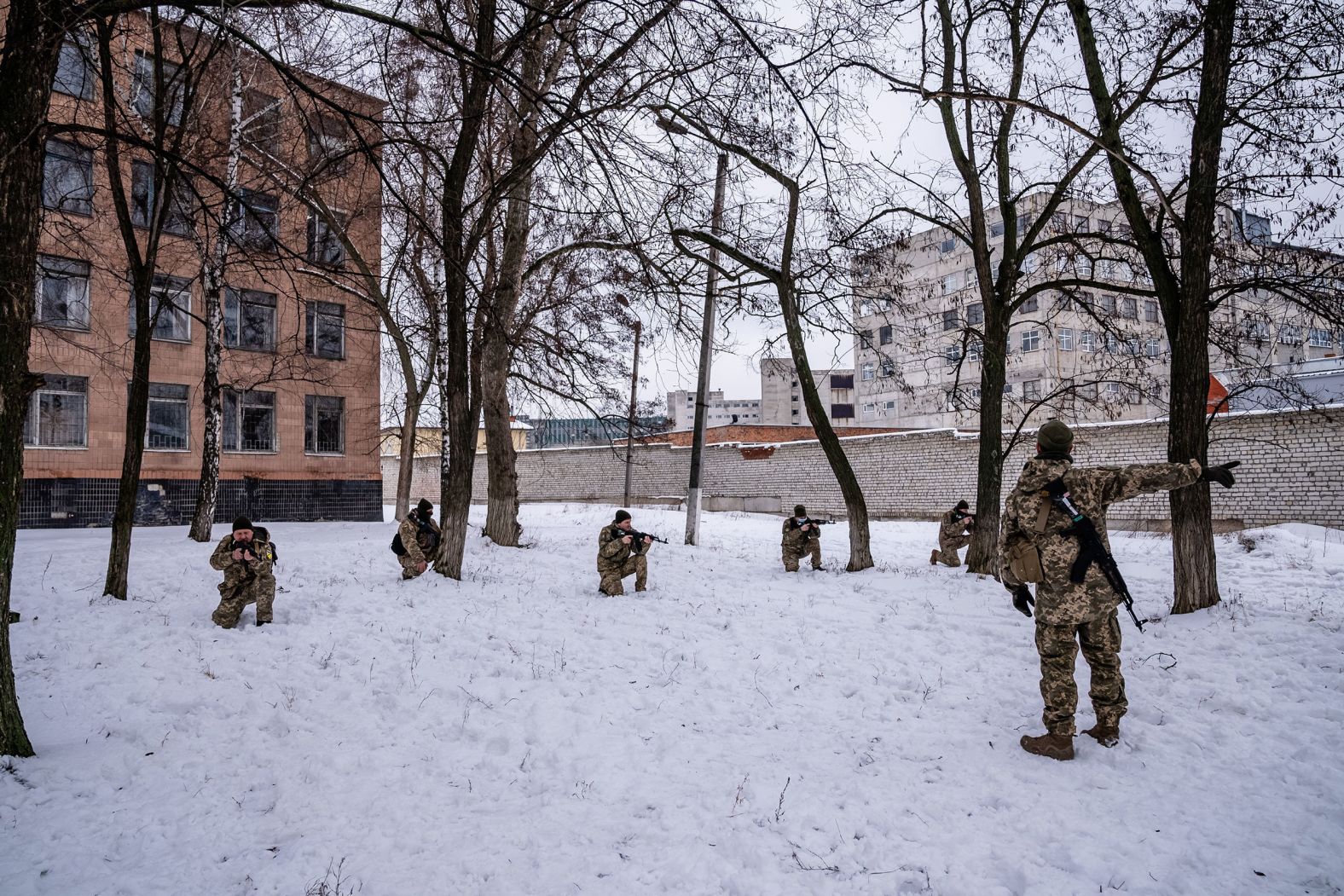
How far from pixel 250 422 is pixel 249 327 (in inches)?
110

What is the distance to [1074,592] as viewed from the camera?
463 cm

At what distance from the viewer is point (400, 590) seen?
9.91m

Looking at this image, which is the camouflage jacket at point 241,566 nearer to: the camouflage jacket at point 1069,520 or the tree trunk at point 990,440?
the camouflage jacket at point 1069,520

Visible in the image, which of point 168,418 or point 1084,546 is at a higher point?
point 168,418

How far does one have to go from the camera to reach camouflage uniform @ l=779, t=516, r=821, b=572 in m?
12.6

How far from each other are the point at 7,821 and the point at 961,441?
23.1m

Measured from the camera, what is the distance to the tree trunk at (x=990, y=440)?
36.7ft

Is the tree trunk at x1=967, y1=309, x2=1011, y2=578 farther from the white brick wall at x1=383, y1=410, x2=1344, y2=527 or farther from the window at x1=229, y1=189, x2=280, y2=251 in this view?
the window at x1=229, y1=189, x2=280, y2=251

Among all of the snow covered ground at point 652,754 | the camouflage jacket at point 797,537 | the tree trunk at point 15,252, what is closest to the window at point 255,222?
the tree trunk at point 15,252

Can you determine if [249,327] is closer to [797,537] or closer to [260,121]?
[260,121]

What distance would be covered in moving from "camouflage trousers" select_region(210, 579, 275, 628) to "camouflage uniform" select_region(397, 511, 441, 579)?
272 cm

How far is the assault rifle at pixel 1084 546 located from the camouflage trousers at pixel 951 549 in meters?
9.18

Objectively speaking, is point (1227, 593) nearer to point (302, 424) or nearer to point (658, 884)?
point (658, 884)

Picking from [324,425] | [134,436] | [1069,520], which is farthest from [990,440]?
[324,425]
